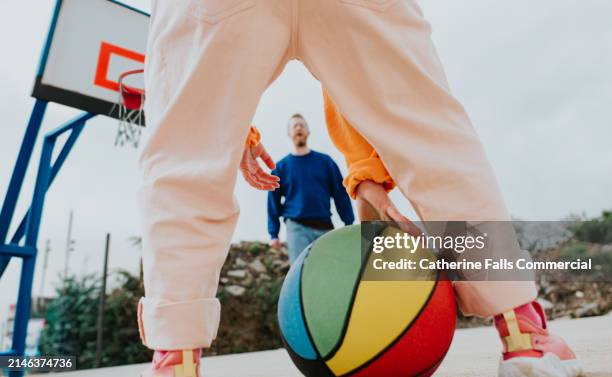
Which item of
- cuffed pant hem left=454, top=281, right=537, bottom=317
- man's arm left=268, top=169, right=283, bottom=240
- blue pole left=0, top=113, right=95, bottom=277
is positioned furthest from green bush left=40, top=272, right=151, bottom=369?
cuffed pant hem left=454, top=281, right=537, bottom=317

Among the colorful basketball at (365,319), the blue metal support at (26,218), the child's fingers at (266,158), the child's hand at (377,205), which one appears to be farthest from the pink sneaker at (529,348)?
the blue metal support at (26,218)

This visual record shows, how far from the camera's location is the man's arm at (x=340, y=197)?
4.28 m

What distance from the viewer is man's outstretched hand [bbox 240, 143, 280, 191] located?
155 centimetres

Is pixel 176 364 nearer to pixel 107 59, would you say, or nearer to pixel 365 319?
pixel 365 319

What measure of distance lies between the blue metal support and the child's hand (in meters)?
2.50

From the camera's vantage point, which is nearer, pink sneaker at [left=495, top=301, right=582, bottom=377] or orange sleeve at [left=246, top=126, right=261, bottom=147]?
pink sneaker at [left=495, top=301, right=582, bottom=377]

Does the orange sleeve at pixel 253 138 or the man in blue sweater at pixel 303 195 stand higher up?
the man in blue sweater at pixel 303 195

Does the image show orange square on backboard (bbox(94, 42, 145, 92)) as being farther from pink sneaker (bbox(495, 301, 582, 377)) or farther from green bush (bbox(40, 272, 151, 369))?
pink sneaker (bbox(495, 301, 582, 377))

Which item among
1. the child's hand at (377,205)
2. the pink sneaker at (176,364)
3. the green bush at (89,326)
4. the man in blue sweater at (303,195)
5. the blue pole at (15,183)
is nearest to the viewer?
the pink sneaker at (176,364)

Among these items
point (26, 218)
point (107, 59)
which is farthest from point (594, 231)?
point (26, 218)

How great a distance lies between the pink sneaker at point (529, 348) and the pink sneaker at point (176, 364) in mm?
649

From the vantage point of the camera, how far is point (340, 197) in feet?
14.0

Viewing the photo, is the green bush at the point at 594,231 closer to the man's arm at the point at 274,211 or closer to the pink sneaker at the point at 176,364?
the man's arm at the point at 274,211

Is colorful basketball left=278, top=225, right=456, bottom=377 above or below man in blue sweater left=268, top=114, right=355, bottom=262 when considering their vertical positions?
below
